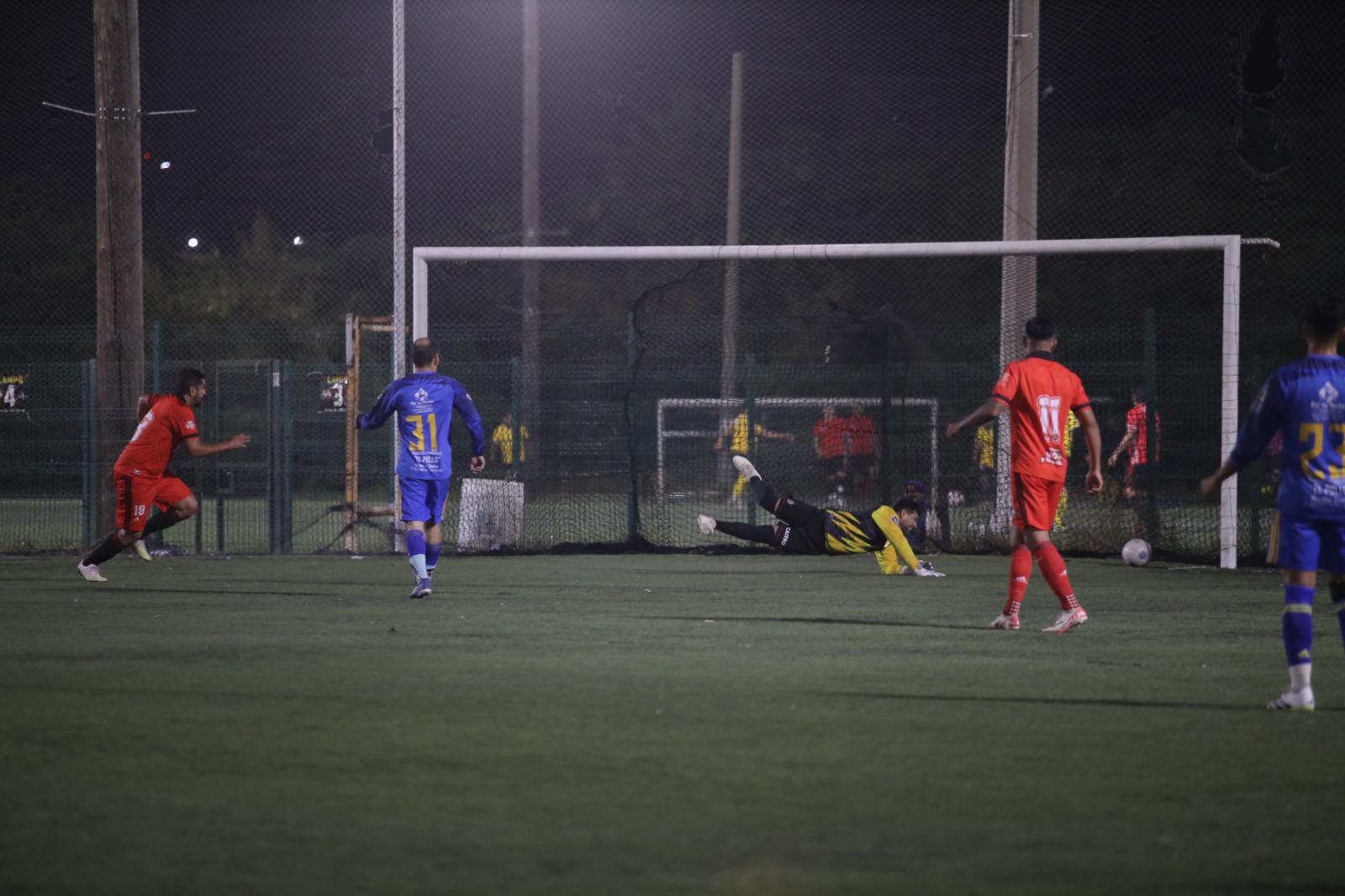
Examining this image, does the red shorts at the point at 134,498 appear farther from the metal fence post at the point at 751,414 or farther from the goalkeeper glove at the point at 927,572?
the metal fence post at the point at 751,414

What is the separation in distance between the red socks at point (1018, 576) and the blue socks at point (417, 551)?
4.36m

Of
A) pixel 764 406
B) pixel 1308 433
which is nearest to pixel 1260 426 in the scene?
pixel 1308 433

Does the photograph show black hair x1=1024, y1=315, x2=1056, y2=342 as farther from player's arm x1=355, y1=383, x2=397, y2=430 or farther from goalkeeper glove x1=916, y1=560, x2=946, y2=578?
player's arm x1=355, y1=383, x2=397, y2=430

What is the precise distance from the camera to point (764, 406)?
19.5 metres

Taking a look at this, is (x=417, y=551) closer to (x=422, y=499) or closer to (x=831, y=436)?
(x=422, y=499)

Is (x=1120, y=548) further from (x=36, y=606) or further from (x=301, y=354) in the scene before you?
(x=301, y=354)

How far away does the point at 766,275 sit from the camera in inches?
1391

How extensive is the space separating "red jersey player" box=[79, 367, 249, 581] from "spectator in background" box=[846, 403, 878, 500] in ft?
23.1

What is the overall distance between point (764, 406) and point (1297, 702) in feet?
40.4

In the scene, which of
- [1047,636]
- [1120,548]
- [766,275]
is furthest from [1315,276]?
[1047,636]

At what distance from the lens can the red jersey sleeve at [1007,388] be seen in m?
10.5

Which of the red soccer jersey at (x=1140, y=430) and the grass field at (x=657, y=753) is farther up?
the red soccer jersey at (x=1140, y=430)

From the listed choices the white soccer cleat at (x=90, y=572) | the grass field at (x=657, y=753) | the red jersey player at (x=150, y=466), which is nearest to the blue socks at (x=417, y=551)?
the grass field at (x=657, y=753)

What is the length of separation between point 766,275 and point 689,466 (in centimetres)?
1627
